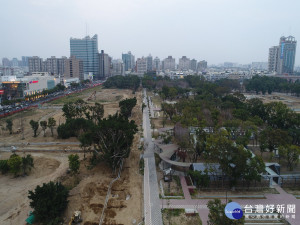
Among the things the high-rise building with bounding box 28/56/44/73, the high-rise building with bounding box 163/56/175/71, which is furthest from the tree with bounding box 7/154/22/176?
the high-rise building with bounding box 163/56/175/71

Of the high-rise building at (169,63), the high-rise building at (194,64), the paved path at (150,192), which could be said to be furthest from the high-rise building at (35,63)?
the high-rise building at (194,64)

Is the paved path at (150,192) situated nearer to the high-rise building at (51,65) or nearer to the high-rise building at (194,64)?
the high-rise building at (51,65)

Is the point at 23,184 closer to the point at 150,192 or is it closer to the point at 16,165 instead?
the point at 16,165

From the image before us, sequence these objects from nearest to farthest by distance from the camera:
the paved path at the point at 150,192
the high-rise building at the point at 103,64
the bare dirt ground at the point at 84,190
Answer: the paved path at the point at 150,192, the bare dirt ground at the point at 84,190, the high-rise building at the point at 103,64

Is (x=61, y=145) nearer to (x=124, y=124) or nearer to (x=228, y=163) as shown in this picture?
(x=124, y=124)

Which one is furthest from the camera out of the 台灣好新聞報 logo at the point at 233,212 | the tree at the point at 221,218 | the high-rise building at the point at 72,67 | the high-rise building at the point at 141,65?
the high-rise building at the point at 141,65

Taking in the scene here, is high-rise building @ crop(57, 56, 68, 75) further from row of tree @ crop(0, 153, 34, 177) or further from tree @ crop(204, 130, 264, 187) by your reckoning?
tree @ crop(204, 130, 264, 187)
